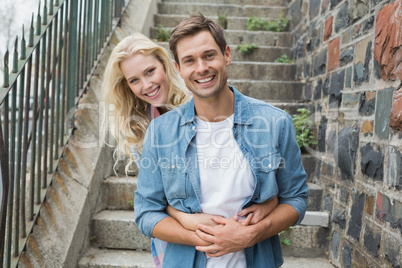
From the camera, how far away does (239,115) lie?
1543mm

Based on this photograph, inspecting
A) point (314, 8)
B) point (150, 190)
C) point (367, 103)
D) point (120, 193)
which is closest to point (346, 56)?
point (367, 103)

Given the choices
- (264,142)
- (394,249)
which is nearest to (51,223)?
(264,142)

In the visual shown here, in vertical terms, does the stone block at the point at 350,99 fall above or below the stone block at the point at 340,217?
above

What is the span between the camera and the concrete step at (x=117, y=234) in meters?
2.56

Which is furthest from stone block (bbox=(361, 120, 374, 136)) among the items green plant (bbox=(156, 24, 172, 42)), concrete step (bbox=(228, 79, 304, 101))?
green plant (bbox=(156, 24, 172, 42))

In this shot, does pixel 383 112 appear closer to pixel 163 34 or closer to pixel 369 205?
pixel 369 205

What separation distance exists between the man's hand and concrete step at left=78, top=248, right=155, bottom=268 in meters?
1.04

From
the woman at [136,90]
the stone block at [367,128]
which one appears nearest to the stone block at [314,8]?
the stone block at [367,128]

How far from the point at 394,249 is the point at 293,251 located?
36.5 inches

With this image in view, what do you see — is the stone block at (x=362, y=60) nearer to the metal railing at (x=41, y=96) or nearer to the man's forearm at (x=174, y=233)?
the man's forearm at (x=174, y=233)

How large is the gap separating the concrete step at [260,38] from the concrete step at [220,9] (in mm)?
627

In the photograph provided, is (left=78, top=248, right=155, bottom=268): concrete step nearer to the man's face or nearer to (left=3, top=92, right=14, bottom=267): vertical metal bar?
(left=3, top=92, right=14, bottom=267): vertical metal bar

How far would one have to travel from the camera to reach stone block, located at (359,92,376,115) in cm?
206

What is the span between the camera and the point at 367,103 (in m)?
2.13
